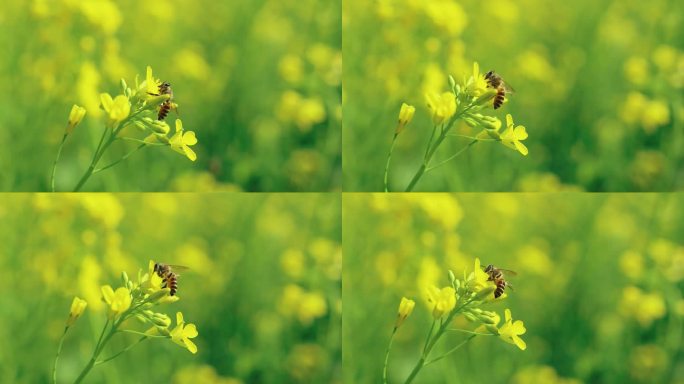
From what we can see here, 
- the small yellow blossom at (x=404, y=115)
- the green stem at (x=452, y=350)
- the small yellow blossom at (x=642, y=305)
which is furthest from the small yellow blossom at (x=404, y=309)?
the small yellow blossom at (x=642, y=305)

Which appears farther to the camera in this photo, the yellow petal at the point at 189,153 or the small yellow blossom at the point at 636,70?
the small yellow blossom at the point at 636,70

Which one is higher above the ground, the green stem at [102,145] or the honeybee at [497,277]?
the green stem at [102,145]

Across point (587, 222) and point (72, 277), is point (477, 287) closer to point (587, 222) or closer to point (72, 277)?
point (587, 222)

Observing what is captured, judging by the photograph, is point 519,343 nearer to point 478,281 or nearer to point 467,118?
point 478,281

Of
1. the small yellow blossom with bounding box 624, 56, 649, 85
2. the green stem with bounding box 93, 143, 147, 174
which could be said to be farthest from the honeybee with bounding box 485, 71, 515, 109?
the green stem with bounding box 93, 143, 147, 174

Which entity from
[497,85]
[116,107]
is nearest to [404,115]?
[497,85]

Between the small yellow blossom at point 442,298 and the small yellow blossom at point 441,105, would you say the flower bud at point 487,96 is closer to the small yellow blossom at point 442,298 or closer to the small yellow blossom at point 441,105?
the small yellow blossom at point 441,105
